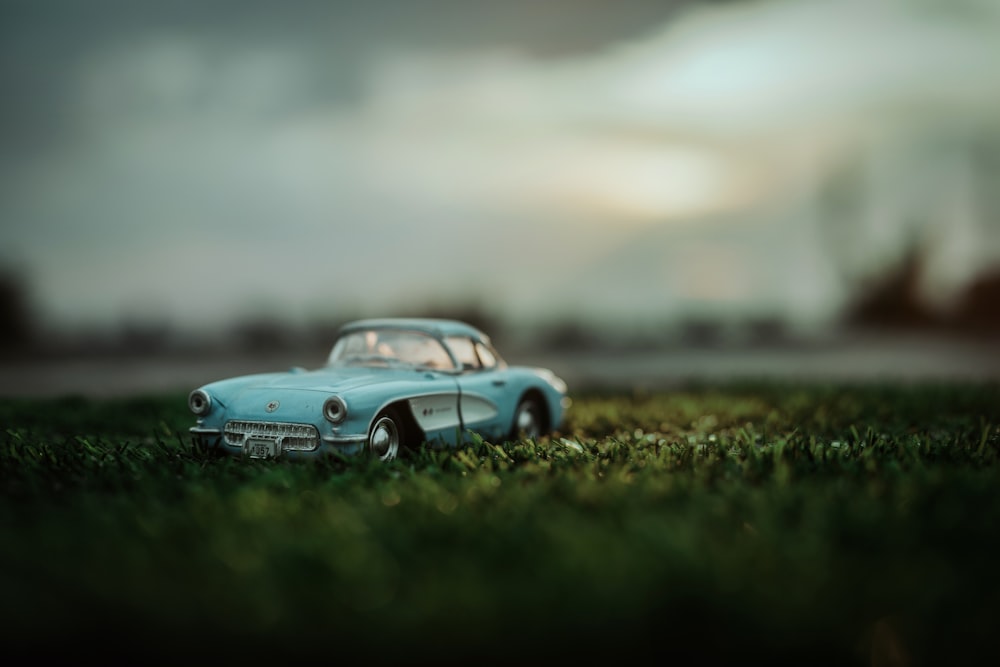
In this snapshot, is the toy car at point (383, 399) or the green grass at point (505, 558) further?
the toy car at point (383, 399)

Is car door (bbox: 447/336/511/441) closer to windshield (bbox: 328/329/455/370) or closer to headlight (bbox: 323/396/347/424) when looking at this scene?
windshield (bbox: 328/329/455/370)

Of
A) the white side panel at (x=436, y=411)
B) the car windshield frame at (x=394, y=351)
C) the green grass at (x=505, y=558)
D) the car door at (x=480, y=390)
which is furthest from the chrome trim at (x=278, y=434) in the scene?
the car door at (x=480, y=390)

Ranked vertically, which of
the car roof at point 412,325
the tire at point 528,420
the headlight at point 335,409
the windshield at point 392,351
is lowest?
the tire at point 528,420

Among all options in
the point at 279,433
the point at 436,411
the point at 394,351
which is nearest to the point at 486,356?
the point at 394,351

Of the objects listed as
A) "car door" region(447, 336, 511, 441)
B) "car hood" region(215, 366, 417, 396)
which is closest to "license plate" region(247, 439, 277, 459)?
"car hood" region(215, 366, 417, 396)

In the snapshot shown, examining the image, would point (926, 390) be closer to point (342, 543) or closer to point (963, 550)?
point (963, 550)

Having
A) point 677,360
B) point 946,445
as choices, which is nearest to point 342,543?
point 946,445

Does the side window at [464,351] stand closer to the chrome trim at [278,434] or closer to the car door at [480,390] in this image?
the car door at [480,390]
